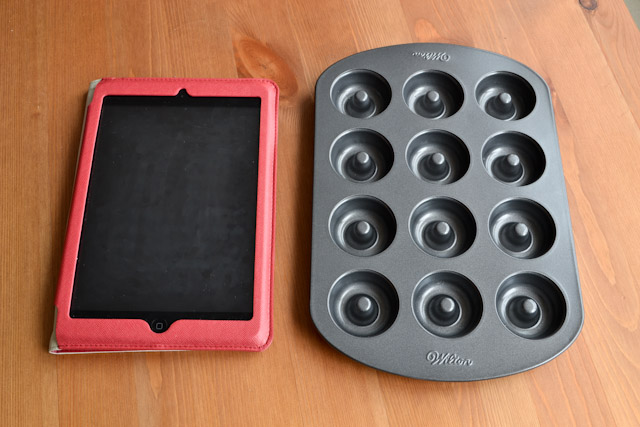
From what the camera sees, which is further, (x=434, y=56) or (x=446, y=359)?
(x=434, y=56)

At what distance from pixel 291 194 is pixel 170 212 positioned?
0.14 m

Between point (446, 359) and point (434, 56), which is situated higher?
point (434, 56)

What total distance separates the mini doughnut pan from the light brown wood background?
0.03 metres

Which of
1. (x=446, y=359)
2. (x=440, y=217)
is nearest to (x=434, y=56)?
(x=440, y=217)

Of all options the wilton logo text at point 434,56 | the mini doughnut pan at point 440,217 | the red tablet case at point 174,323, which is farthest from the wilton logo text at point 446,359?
the wilton logo text at point 434,56

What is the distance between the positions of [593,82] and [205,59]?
502mm

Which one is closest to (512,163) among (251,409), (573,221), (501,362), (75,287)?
(573,221)

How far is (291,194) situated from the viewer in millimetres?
596

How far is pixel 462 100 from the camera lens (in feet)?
2.07

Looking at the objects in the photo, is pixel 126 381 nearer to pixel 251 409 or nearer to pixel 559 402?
pixel 251 409

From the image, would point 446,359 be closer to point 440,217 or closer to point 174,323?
point 440,217

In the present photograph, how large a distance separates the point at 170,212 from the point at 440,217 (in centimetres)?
30

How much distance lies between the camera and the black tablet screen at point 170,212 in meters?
0.52

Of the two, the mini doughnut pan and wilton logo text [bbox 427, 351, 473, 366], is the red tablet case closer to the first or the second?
the mini doughnut pan
